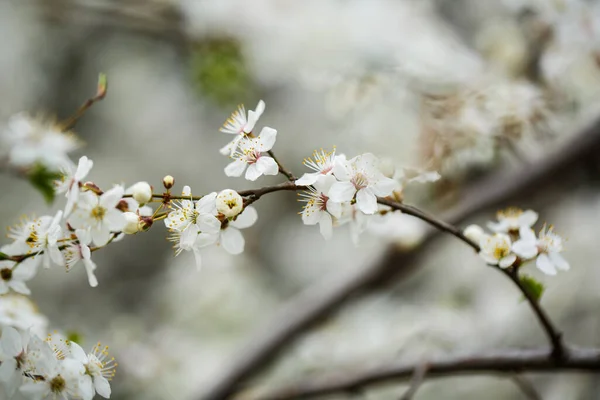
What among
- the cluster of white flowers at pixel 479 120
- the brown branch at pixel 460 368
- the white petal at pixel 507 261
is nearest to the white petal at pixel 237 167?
the white petal at pixel 507 261

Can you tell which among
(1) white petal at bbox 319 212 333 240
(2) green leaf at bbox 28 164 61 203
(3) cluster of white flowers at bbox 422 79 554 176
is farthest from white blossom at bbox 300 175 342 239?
(3) cluster of white flowers at bbox 422 79 554 176

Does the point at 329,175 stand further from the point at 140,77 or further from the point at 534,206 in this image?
the point at 140,77

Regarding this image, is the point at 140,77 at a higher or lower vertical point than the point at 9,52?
higher

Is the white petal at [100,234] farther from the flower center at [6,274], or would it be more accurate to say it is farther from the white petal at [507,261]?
the white petal at [507,261]

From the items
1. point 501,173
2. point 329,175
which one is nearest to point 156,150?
point 501,173

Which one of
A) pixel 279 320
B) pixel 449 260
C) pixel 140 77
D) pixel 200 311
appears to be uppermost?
pixel 140 77

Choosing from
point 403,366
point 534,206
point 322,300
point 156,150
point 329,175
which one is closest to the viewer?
point 329,175

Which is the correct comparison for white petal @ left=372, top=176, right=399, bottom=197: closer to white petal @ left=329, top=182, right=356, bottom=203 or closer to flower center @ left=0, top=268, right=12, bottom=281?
white petal @ left=329, top=182, right=356, bottom=203
